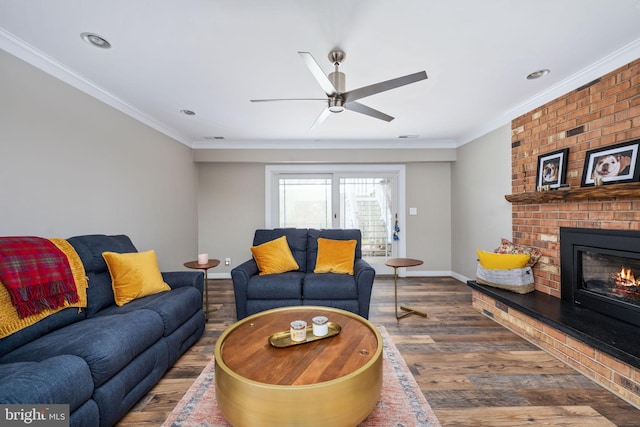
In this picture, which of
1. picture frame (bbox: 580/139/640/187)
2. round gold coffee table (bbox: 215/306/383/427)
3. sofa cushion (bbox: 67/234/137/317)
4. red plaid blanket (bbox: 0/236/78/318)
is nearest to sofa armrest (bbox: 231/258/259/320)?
sofa cushion (bbox: 67/234/137/317)

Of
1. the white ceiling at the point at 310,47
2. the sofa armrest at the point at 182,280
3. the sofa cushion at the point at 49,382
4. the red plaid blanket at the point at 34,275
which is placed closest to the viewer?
the sofa cushion at the point at 49,382

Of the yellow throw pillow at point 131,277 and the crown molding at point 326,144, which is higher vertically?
the crown molding at point 326,144

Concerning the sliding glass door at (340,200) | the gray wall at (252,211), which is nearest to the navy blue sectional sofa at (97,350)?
the gray wall at (252,211)

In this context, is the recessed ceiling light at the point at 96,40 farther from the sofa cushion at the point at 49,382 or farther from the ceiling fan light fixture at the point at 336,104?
the sofa cushion at the point at 49,382

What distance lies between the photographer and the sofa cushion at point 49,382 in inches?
41.8

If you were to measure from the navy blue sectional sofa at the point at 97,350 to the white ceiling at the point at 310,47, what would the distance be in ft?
4.76

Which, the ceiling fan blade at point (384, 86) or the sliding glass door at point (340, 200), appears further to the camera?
the sliding glass door at point (340, 200)

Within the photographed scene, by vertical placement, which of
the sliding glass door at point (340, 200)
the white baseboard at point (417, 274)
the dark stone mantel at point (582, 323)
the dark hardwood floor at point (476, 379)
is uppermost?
the sliding glass door at point (340, 200)

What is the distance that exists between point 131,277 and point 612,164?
4.00 meters

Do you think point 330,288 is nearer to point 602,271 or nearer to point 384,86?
point 384,86

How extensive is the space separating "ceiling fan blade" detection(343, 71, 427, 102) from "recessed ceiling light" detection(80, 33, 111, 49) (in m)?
1.72

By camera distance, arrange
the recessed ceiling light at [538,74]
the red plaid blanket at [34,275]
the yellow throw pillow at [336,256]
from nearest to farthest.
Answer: the red plaid blanket at [34,275]
the recessed ceiling light at [538,74]
the yellow throw pillow at [336,256]

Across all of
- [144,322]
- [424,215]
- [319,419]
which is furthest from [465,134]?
[144,322]

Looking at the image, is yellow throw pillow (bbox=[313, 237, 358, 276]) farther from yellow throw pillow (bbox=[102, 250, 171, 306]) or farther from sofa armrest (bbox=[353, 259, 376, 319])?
yellow throw pillow (bbox=[102, 250, 171, 306])
